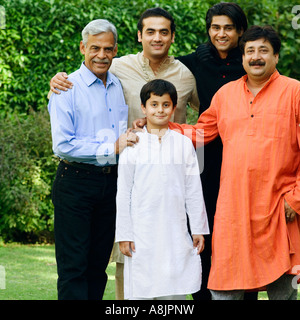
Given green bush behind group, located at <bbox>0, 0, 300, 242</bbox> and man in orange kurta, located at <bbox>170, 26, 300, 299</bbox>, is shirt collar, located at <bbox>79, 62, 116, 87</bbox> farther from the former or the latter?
green bush behind group, located at <bbox>0, 0, 300, 242</bbox>

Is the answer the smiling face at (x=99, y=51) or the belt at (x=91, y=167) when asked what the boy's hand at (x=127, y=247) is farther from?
the smiling face at (x=99, y=51)

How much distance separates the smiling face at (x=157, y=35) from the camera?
4.20 metres

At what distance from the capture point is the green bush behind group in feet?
23.4

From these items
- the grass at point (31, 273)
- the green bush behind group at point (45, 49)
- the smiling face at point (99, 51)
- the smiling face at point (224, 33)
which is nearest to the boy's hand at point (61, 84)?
the smiling face at point (99, 51)

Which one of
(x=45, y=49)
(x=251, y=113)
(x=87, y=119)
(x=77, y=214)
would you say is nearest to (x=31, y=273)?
(x=77, y=214)

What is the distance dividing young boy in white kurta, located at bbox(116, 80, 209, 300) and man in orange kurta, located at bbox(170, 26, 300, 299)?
0.17m

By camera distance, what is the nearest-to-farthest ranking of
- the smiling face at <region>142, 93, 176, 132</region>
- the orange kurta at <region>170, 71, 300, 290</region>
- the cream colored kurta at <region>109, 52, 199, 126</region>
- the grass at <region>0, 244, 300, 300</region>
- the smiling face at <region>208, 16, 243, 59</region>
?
1. the orange kurta at <region>170, 71, 300, 290</region>
2. the smiling face at <region>142, 93, 176, 132</region>
3. the smiling face at <region>208, 16, 243, 59</region>
4. the cream colored kurta at <region>109, 52, 199, 126</region>
5. the grass at <region>0, 244, 300, 300</region>

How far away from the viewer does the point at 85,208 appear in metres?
3.90

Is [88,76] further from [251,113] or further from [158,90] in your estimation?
[251,113]

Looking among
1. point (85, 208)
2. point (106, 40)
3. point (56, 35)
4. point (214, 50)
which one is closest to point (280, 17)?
point (56, 35)

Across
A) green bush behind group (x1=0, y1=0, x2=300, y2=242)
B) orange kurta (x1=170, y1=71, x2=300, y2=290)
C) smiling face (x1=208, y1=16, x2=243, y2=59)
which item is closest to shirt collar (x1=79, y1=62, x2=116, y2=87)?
smiling face (x1=208, y1=16, x2=243, y2=59)

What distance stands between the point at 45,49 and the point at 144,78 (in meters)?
3.62

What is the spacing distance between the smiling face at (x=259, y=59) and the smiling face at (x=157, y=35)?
739 millimetres

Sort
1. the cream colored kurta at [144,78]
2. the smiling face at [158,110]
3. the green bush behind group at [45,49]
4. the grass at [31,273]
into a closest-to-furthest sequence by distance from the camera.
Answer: the smiling face at [158,110] < the cream colored kurta at [144,78] < the grass at [31,273] < the green bush behind group at [45,49]
